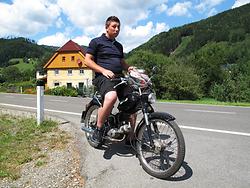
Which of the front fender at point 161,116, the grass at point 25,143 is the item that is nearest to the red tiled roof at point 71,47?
the grass at point 25,143

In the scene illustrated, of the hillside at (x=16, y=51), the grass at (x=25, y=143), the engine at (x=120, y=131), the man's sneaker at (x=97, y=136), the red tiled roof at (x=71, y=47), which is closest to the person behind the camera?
the engine at (x=120, y=131)

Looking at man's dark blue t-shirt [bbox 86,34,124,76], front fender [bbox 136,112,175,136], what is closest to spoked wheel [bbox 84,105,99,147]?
man's dark blue t-shirt [bbox 86,34,124,76]

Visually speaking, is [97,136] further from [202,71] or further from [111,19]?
[202,71]

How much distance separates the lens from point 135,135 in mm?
4355

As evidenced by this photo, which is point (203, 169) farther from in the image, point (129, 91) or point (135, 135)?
point (129, 91)

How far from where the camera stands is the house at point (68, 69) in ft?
208

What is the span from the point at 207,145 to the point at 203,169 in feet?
5.02

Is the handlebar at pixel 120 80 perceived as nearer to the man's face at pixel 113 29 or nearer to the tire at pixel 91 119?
the man's face at pixel 113 29

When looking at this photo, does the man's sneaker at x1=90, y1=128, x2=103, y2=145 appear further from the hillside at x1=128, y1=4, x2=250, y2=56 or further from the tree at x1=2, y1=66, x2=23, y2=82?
the tree at x1=2, y1=66, x2=23, y2=82

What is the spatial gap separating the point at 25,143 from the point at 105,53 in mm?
2723

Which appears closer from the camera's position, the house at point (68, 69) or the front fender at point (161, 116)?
the front fender at point (161, 116)

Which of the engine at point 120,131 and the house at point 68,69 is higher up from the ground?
the house at point 68,69

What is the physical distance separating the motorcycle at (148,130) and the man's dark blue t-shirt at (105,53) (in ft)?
1.14

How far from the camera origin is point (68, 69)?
213 feet
